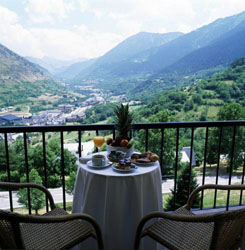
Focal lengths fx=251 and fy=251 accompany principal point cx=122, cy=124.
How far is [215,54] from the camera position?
64.0 ft

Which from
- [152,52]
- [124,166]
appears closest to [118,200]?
[124,166]

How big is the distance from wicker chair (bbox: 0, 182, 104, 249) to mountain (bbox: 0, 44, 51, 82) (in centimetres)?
1318

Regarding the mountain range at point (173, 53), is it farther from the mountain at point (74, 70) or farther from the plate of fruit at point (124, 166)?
the plate of fruit at point (124, 166)

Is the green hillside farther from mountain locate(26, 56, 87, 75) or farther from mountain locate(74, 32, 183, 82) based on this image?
mountain locate(26, 56, 87, 75)

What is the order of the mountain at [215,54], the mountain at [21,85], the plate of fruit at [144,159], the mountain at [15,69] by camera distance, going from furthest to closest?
the mountain at [215,54] < the mountain at [15,69] < the mountain at [21,85] < the plate of fruit at [144,159]

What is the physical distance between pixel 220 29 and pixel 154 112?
1831cm

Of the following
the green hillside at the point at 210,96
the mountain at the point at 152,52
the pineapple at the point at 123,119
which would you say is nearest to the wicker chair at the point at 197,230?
the pineapple at the point at 123,119

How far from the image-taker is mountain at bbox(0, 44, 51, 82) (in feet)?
44.9

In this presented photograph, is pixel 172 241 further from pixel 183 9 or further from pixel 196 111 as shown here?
pixel 183 9

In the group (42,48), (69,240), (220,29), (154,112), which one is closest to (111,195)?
(69,240)

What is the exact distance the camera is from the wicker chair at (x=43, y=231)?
1.33 metres

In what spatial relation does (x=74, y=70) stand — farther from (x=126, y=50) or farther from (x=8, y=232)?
(x=8, y=232)

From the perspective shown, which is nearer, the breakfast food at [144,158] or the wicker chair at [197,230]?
the wicker chair at [197,230]

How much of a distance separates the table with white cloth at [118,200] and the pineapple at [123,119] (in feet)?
1.65
